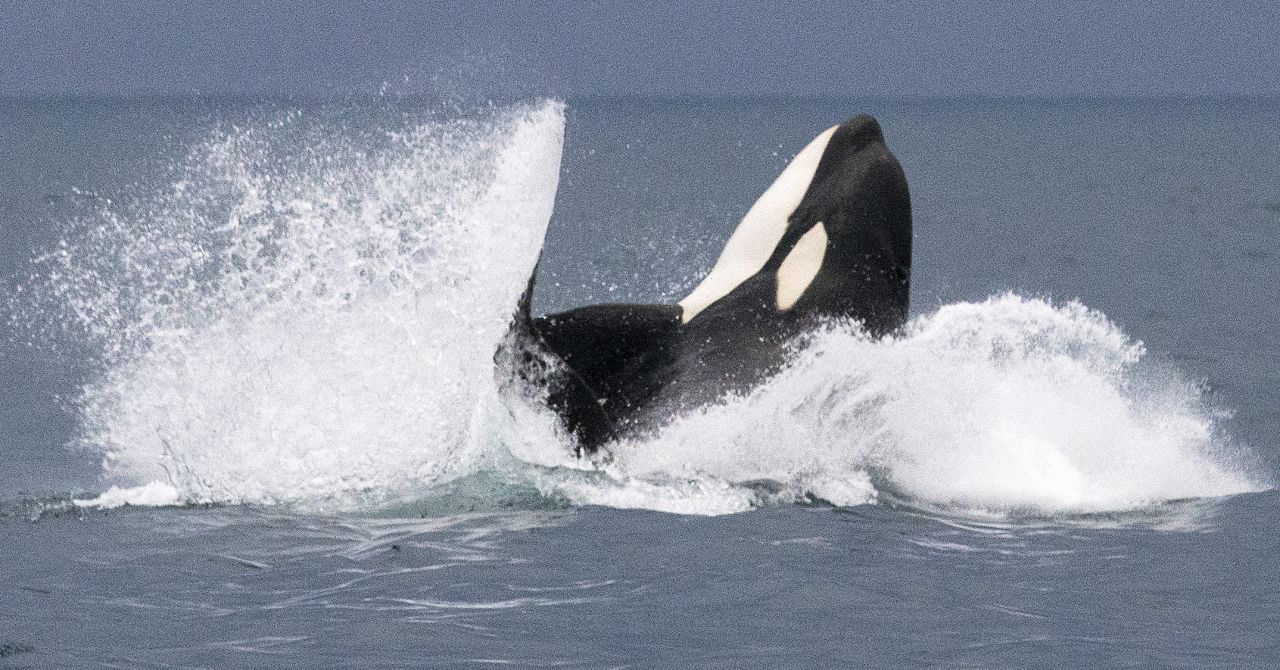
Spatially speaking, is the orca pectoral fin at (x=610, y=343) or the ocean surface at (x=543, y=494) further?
the orca pectoral fin at (x=610, y=343)

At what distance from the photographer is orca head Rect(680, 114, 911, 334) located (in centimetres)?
1252

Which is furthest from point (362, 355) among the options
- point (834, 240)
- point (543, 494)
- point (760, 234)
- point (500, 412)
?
point (834, 240)

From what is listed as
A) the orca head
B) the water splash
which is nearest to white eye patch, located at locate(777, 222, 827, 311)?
the orca head

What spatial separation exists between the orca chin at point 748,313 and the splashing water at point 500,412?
0.18 m

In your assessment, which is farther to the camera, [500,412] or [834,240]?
[834,240]

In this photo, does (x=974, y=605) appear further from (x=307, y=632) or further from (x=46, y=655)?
(x=46, y=655)

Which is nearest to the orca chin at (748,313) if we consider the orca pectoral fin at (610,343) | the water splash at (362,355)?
the orca pectoral fin at (610,343)

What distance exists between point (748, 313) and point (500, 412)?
1.82 m

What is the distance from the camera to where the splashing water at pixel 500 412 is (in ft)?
38.1

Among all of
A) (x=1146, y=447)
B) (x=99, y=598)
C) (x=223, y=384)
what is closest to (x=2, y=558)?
(x=99, y=598)

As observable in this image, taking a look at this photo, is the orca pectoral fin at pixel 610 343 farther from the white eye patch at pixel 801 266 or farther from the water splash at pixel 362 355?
the white eye patch at pixel 801 266

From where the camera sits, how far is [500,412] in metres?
11.8

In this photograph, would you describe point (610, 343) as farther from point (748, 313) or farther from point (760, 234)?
point (760, 234)

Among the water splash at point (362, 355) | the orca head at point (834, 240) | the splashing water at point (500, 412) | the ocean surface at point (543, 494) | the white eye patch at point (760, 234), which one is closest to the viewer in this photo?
the ocean surface at point (543, 494)
